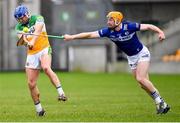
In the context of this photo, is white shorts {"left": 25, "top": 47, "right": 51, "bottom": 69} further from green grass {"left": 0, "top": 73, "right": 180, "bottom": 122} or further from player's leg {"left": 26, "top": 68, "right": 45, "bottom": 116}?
green grass {"left": 0, "top": 73, "right": 180, "bottom": 122}

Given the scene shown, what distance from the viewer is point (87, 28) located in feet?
168

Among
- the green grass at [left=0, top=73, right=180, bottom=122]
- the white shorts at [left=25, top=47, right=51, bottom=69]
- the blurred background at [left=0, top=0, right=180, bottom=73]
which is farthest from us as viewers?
the blurred background at [left=0, top=0, right=180, bottom=73]

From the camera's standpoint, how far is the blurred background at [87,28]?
165 ft

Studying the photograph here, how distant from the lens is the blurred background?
5038 cm

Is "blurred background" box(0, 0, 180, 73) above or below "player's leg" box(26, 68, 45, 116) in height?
below

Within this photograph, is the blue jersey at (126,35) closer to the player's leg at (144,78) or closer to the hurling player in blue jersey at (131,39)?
the hurling player in blue jersey at (131,39)

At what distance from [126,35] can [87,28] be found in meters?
34.4

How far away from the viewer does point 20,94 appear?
26.1 m

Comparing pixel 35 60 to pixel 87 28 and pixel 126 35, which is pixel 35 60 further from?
pixel 87 28

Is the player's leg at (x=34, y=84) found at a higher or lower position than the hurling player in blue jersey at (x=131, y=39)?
lower

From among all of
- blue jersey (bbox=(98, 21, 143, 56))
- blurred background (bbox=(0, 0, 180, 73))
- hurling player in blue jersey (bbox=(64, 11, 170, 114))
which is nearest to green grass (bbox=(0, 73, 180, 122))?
hurling player in blue jersey (bbox=(64, 11, 170, 114))

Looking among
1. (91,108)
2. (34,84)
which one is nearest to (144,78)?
(34,84)

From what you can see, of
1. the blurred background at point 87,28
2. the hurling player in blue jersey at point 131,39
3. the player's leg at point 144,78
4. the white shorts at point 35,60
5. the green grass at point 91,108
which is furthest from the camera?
the blurred background at point 87,28

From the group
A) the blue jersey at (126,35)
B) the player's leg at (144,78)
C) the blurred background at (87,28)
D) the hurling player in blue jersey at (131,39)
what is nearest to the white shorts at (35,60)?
the hurling player in blue jersey at (131,39)
